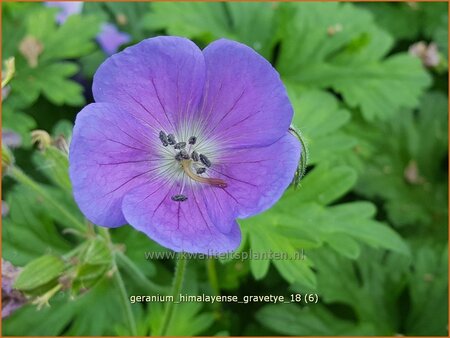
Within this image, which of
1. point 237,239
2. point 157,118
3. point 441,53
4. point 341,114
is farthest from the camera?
point 441,53

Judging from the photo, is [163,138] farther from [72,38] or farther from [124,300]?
[72,38]

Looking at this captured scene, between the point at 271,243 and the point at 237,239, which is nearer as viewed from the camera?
the point at 237,239

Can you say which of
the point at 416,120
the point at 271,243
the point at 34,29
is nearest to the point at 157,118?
the point at 271,243

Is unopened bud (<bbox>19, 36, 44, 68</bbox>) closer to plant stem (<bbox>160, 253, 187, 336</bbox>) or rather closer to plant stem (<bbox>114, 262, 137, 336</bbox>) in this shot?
plant stem (<bbox>114, 262, 137, 336</bbox>)

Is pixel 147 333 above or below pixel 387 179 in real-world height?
below

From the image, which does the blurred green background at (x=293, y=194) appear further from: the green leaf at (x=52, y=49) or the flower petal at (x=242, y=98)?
the flower petal at (x=242, y=98)

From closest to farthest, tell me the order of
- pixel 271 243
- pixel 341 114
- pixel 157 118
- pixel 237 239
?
1. pixel 237 239
2. pixel 157 118
3. pixel 271 243
4. pixel 341 114

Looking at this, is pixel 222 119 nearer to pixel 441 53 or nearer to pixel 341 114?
pixel 341 114

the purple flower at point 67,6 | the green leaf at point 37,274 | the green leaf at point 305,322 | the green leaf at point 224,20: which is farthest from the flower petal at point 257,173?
the purple flower at point 67,6
